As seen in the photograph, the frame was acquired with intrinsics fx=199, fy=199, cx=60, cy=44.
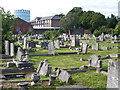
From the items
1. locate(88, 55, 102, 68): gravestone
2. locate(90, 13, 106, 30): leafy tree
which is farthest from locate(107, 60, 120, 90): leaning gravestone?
locate(90, 13, 106, 30): leafy tree

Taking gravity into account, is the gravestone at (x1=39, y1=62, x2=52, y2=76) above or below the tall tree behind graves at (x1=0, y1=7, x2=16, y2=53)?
below

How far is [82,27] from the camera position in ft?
228

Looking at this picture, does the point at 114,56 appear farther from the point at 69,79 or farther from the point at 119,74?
the point at 119,74

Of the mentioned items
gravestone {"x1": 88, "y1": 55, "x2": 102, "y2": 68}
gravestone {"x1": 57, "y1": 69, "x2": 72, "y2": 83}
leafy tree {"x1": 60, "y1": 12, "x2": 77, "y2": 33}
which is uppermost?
leafy tree {"x1": 60, "y1": 12, "x2": 77, "y2": 33}

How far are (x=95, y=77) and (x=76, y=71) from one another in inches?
62.3

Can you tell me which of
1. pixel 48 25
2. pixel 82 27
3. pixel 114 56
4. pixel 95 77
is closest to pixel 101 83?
pixel 95 77

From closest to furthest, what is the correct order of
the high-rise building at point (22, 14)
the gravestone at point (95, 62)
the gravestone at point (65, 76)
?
1. the gravestone at point (65, 76)
2. the gravestone at point (95, 62)
3. the high-rise building at point (22, 14)

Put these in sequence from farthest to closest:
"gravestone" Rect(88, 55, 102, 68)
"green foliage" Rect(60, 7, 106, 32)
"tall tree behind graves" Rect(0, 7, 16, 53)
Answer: "green foliage" Rect(60, 7, 106, 32) → "tall tree behind graves" Rect(0, 7, 16, 53) → "gravestone" Rect(88, 55, 102, 68)

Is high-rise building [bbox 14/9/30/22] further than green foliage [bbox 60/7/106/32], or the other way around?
high-rise building [bbox 14/9/30/22]

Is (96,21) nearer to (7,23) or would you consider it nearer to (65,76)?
(7,23)

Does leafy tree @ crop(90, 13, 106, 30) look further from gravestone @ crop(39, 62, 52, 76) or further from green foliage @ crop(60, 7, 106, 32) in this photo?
gravestone @ crop(39, 62, 52, 76)

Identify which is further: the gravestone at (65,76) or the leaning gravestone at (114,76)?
the gravestone at (65,76)

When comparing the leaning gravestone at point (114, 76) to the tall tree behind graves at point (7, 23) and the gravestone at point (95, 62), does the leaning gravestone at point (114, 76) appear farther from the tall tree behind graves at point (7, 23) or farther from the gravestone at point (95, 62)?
the tall tree behind graves at point (7, 23)

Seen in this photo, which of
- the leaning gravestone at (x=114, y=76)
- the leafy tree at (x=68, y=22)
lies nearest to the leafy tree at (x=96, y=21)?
the leafy tree at (x=68, y=22)
